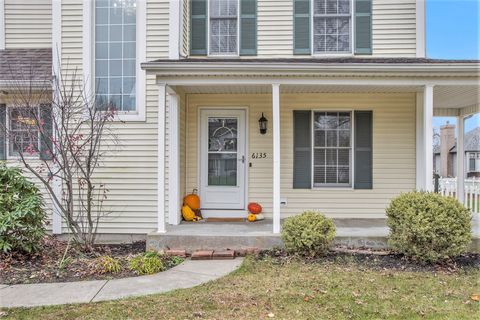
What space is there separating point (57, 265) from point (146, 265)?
1312mm

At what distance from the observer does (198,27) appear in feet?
24.9

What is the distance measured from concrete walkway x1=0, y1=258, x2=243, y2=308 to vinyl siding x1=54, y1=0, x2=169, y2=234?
216cm

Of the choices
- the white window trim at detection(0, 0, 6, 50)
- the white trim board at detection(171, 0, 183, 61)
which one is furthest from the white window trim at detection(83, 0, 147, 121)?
the white window trim at detection(0, 0, 6, 50)

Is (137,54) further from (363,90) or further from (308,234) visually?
(308,234)

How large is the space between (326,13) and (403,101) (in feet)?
7.79

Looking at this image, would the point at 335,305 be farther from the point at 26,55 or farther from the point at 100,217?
the point at 26,55

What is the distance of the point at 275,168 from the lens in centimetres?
596

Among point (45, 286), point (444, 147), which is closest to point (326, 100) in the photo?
point (45, 286)

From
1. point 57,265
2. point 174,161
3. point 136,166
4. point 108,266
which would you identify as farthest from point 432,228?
point 57,265

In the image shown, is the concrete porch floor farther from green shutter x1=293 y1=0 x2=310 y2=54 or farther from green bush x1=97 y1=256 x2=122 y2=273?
green shutter x1=293 y1=0 x2=310 y2=54

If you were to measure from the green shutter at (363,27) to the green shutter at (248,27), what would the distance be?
206cm

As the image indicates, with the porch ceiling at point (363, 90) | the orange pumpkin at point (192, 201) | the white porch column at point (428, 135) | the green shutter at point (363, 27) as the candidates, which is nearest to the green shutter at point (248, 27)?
the porch ceiling at point (363, 90)

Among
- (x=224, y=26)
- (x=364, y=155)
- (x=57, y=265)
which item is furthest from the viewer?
(x=224, y=26)

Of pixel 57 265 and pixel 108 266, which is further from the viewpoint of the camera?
pixel 57 265
